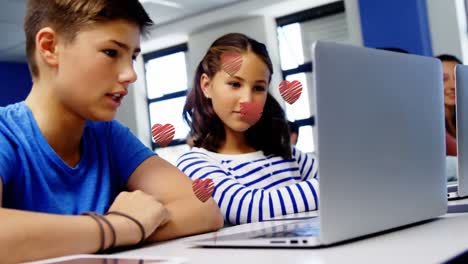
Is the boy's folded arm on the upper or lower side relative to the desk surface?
upper

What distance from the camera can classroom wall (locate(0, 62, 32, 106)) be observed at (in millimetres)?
5625

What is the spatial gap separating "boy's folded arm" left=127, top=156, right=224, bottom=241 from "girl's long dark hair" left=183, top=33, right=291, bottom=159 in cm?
12

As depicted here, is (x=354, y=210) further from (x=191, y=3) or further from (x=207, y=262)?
(x=191, y=3)

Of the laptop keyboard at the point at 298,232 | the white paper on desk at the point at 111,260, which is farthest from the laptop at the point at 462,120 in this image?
the white paper on desk at the point at 111,260

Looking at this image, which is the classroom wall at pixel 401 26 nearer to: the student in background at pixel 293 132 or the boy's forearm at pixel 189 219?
the student in background at pixel 293 132

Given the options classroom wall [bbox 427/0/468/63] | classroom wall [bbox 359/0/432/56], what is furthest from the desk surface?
classroom wall [bbox 427/0/468/63]

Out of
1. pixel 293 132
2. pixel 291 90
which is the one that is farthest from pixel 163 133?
pixel 293 132

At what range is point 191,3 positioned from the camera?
15.0 ft

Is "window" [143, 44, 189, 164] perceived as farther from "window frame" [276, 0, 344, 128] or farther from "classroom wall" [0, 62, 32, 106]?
"classroom wall" [0, 62, 32, 106]

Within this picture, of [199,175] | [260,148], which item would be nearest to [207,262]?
[199,175]

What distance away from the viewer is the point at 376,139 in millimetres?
615

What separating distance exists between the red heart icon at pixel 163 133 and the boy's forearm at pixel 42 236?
0.18 m

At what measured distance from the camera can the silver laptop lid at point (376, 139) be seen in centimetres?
54

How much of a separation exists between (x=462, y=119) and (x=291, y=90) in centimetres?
44
